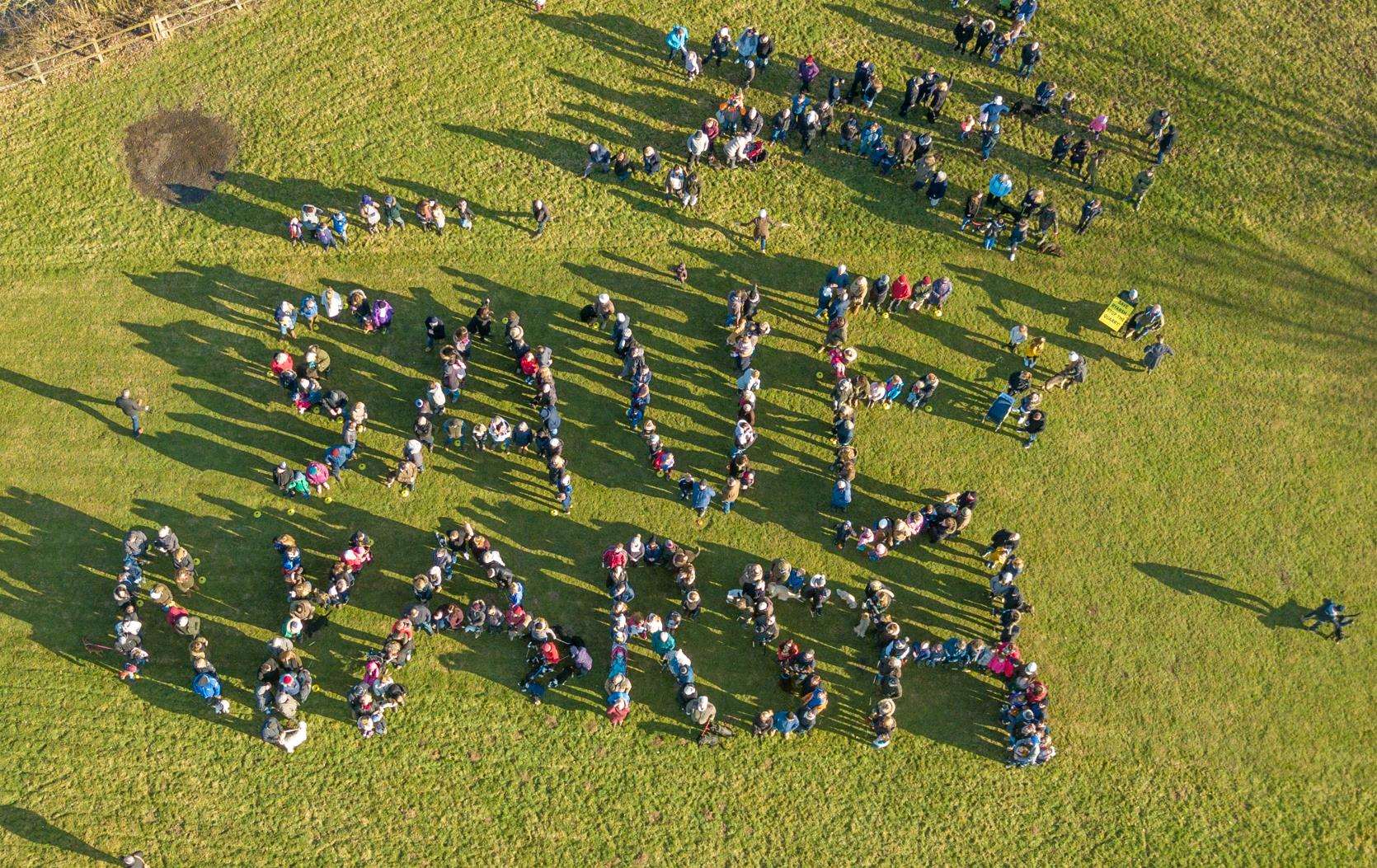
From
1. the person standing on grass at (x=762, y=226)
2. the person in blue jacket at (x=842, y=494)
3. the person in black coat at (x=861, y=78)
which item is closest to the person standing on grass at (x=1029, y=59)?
the person in black coat at (x=861, y=78)

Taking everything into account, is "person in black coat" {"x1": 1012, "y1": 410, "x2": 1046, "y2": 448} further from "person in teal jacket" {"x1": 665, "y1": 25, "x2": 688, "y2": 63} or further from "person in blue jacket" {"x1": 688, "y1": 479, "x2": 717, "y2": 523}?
"person in teal jacket" {"x1": 665, "y1": 25, "x2": 688, "y2": 63}

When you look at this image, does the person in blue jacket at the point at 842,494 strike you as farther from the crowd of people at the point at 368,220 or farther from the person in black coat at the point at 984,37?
the person in black coat at the point at 984,37

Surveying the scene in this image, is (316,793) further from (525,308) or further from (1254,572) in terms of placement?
(1254,572)

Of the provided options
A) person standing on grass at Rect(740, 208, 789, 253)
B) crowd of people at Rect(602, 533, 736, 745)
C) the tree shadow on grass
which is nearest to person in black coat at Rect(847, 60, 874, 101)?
person standing on grass at Rect(740, 208, 789, 253)

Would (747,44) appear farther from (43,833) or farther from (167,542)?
A: (43,833)

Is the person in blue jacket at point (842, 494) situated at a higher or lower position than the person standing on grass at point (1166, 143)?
lower

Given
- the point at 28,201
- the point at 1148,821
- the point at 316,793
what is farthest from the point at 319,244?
the point at 1148,821

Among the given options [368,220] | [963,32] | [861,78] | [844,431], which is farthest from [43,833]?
[963,32]
